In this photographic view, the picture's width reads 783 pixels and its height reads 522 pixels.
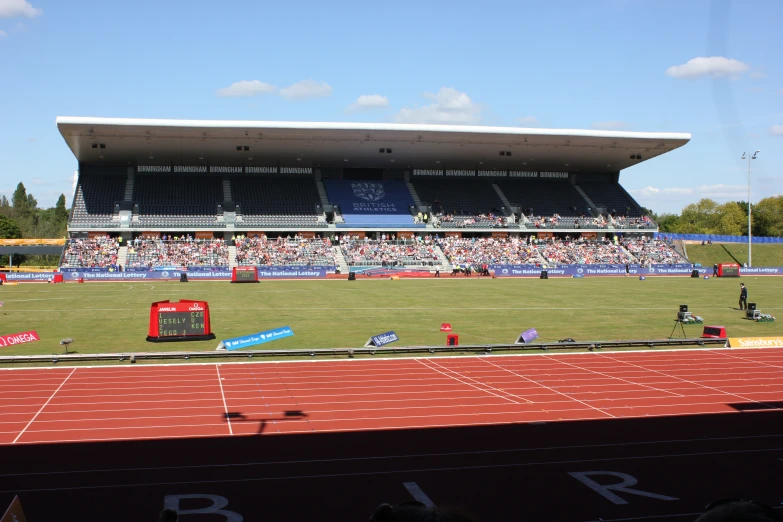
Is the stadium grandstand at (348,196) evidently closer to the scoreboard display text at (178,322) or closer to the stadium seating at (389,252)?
the stadium seating at (389,252)

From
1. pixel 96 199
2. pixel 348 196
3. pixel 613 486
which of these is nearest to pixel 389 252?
pixel 348 196

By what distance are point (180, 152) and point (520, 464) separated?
58.0 meters

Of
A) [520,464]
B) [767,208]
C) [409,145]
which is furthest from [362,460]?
[767,208]

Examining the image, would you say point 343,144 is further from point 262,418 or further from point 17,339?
point 262,418

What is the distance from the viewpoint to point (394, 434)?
1204cm

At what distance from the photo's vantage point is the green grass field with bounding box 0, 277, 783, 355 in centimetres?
2366

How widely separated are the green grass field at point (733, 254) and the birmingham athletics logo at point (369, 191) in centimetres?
3549

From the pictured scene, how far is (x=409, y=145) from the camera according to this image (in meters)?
63.8

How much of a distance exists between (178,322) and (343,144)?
42.1 m

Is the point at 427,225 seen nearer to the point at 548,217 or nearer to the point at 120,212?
the point at 548,217

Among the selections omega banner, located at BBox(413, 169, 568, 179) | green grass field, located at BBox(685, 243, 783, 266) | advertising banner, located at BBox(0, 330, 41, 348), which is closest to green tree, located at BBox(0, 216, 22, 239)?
omega banner, located at BBox(413, 169, 568, 179)

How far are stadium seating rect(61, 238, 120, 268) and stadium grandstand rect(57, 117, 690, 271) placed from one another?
0.49 feet

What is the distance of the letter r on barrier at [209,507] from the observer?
8.52m

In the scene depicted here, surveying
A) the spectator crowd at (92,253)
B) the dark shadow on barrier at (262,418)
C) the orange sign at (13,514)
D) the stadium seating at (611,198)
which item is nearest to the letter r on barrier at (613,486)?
the dark shadow on barrier at (262,418)
